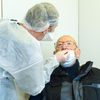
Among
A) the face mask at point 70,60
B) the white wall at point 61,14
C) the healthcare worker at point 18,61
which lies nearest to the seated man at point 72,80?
the face mask at point 70,60

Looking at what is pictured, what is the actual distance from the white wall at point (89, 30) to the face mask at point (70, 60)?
60 cm

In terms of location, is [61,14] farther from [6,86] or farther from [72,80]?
[6,86]

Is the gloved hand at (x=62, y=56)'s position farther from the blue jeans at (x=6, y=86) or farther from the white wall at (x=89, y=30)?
the white wall at (x=89, y=30)

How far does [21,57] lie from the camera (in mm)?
1498

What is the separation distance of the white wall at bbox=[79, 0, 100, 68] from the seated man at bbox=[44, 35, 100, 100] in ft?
1.70

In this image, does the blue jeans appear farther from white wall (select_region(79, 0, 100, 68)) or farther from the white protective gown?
white wall (select_region(79, 0, 100, 68))

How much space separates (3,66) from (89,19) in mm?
1380

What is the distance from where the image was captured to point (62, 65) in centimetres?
212

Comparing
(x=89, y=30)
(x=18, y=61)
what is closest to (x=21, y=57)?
(x=18, y=61)

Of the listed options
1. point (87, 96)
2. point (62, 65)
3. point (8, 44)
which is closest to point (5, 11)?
point (8, 44)

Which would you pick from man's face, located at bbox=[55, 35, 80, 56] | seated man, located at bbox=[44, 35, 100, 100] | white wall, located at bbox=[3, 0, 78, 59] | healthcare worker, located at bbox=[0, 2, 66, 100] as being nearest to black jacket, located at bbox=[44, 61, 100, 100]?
seated man, located at bbox=[44, 35, 100, 100]

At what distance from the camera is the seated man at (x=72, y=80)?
199cm

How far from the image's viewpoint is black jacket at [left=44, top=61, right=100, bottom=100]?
199cm

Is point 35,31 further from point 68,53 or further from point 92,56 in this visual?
point 92,56
